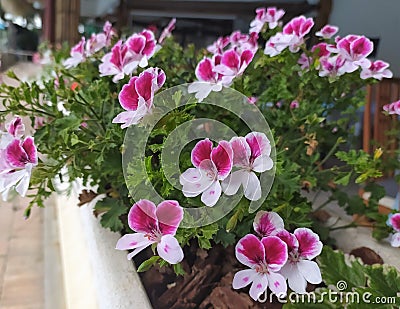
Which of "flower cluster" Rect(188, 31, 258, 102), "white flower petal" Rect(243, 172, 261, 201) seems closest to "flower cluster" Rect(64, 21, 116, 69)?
"flower cluster" Rect(188, 31, 258, 102)

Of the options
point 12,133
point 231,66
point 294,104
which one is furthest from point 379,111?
point 12,133

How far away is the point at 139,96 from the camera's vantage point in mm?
421

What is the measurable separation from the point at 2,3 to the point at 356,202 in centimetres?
325

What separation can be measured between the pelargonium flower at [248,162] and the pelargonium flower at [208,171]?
1 centimetres

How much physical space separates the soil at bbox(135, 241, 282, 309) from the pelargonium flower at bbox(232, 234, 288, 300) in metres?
0.15

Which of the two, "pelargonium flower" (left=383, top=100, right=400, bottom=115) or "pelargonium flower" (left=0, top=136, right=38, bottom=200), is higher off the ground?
"pelargonium flower" (left=383, top=100, right=400, bottom=115)

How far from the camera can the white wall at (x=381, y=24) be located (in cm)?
117

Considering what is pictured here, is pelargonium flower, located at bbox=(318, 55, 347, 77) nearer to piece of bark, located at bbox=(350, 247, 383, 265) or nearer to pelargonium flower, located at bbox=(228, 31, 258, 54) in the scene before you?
pelargonium flower, located at bbox=(228, 31, 258, 54)

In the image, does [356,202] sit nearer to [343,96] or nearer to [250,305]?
[343,96]

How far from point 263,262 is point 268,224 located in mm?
44

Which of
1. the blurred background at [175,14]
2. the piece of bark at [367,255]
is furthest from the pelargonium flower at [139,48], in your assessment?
the blurred background at [175,14]

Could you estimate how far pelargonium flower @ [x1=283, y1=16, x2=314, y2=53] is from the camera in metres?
0.67

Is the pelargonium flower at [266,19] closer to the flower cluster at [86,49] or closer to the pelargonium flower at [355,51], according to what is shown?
the pelargonium flower at [355,51]

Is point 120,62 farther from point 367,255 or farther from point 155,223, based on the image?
point 367,255
